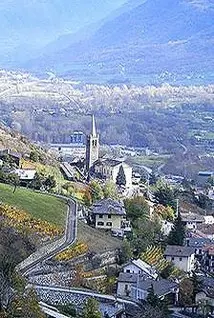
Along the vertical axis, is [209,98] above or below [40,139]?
above

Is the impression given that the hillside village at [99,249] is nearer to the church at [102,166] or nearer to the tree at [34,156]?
the tree at [34,156]

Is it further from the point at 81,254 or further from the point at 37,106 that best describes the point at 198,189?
the point at 37,106

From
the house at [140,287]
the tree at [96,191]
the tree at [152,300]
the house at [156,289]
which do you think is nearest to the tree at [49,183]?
the tree at [96,191]

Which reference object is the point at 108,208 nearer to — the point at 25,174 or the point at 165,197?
the point at 25,174

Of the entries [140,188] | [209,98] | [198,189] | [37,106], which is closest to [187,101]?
[209,98]

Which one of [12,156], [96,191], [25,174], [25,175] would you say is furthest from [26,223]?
[12,156]

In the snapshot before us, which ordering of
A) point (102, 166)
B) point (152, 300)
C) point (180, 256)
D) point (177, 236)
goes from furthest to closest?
point (102, 166), point (177, 236), point (180, 256), point (152, 300)

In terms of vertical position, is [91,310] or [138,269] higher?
[138,269]
